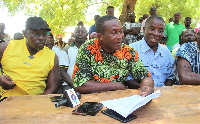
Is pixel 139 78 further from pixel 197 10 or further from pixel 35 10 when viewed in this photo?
pixel 197 10

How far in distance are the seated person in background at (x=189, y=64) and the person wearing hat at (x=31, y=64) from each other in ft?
5.11

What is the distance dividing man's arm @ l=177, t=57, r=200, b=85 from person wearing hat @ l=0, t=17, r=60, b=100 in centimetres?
154

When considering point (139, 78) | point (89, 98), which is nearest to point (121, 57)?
point (139, 78)

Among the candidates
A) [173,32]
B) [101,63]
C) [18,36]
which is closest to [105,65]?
[101,63]

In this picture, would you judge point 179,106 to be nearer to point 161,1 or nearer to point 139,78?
point 139,78

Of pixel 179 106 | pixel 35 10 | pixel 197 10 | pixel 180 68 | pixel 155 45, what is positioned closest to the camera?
pixel 179 106

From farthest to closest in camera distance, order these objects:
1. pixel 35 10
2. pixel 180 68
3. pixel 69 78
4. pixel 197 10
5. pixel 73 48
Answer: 1. pixel 197 10
2. pixel 35 10
3. pixel 73 48
4. pixel 69 78
5. pixel 180 68

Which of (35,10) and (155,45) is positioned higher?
(35,10)

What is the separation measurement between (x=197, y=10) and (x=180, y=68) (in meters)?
15.2

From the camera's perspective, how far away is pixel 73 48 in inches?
136

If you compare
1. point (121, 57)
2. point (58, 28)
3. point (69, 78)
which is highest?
point (58, 28)

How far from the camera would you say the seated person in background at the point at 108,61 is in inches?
77.3

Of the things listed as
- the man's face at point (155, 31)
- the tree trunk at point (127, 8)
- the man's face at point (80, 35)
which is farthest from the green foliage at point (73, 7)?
the man's face at point (155, 31)

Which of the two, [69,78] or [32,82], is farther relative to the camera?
[69,78]
